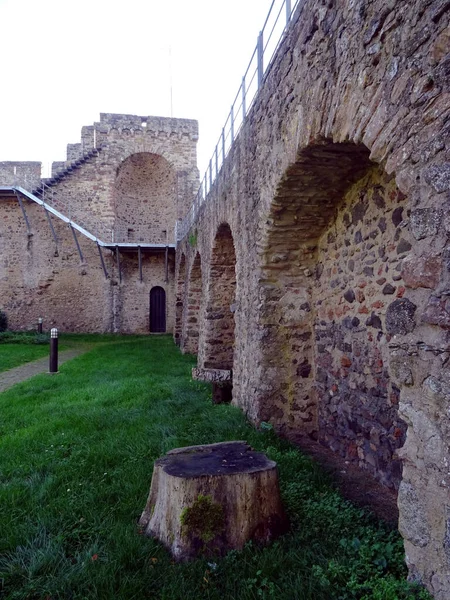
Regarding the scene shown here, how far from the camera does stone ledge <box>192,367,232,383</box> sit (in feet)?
22.6

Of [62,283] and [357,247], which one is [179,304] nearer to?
[62,283]

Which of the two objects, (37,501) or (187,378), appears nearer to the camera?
(37,501)

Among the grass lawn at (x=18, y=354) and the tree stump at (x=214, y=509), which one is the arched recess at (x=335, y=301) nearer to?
the tree stump at (x=214, y=509)

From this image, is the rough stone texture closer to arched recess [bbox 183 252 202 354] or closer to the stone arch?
arched recess [bbox 183 252 202 354]

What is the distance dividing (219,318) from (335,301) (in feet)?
17.0

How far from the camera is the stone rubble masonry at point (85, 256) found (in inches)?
798

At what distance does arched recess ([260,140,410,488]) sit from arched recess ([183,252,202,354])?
770 centimetres

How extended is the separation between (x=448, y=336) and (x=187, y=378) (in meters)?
6.98

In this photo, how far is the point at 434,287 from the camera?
195 cm

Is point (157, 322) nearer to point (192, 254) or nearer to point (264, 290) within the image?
point (192, 254)

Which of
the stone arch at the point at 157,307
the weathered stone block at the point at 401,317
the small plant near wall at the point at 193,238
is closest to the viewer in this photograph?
the weathered stone block at the point at 401,317

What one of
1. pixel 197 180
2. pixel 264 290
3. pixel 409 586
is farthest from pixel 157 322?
pixel 409 586

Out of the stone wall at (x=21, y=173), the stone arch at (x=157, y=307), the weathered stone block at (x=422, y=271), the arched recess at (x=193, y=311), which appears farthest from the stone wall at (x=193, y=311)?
the stone wall at (x=21, y=173)

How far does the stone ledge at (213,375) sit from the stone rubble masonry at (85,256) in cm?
1234
